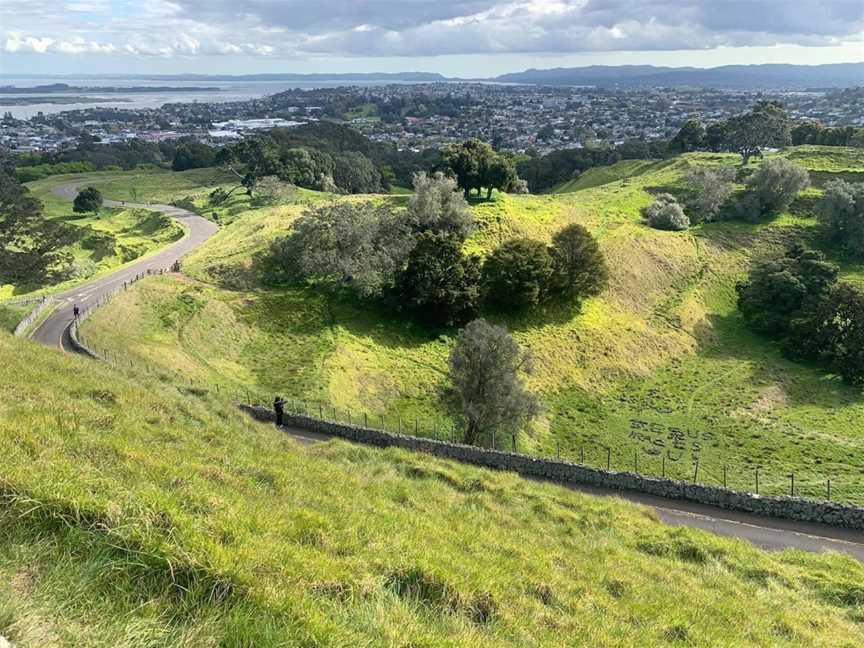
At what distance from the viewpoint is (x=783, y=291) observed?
49.5 meters

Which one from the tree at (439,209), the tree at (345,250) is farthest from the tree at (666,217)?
the tree at (345,250)

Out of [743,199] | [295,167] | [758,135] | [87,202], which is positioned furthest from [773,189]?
[87,202]

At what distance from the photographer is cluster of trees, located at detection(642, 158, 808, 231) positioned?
66250 millimetres

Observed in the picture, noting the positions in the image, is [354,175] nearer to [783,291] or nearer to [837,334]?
[783,291]

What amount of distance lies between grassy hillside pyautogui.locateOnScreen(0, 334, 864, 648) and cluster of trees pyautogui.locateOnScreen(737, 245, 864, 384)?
108 feet

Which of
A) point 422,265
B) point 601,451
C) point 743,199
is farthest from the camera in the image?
point 743,199

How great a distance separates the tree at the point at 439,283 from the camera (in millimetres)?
41094

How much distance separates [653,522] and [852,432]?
2597 centimetres

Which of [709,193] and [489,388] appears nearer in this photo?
[489,388]

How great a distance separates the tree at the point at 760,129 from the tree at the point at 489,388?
267 feet

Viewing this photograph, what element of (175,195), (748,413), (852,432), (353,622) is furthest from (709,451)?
(175,195)

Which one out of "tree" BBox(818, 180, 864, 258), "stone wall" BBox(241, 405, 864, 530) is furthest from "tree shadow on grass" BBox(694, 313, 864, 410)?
"stone wall" BBox(241, 405, 864, 530)

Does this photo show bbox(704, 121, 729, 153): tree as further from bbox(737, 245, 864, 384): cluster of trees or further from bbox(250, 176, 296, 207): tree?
bbox(250, 176, 296, 207): tree

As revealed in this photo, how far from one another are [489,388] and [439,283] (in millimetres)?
14292
